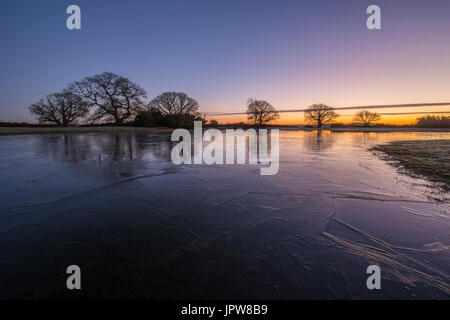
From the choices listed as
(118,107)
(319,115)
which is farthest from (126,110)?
(319,115)

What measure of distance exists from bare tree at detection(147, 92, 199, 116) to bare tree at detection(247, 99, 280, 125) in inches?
669

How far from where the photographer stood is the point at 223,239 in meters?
1.99

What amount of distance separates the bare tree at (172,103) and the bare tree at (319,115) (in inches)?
1287

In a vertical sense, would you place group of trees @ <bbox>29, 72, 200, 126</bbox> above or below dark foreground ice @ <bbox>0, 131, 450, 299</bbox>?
above

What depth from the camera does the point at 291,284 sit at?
139 cm

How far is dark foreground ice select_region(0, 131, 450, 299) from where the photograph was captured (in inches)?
53.6

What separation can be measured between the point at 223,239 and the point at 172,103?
45.0 m

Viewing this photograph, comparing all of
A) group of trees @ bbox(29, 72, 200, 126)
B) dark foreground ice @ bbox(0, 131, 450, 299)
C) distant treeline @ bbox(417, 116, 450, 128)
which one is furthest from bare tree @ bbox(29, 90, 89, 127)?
distant treeline @ bbox(417, 116, 450, 128)

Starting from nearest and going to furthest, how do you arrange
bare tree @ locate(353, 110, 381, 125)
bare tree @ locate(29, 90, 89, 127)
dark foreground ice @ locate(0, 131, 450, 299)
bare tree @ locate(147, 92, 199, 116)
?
1. dark foreground ice @ locate(0, 131, 450, 299)
2. bare tree @ locate(29, 90, 89, 127)
3. bare tree @ locate(147, 92, 199, 116)
4. bare tree @ locate(353, 110, 381, 125)

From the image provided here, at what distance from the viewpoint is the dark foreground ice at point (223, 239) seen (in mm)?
1362

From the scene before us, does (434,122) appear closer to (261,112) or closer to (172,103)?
(261,112)

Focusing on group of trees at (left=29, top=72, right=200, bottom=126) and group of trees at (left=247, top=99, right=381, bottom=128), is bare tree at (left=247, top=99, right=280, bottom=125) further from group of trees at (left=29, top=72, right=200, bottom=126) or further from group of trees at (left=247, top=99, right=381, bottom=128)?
group of trees at (left=29, top=72, right=200, bottom=126)

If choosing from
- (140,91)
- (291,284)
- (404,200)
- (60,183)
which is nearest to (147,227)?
(291,284)
